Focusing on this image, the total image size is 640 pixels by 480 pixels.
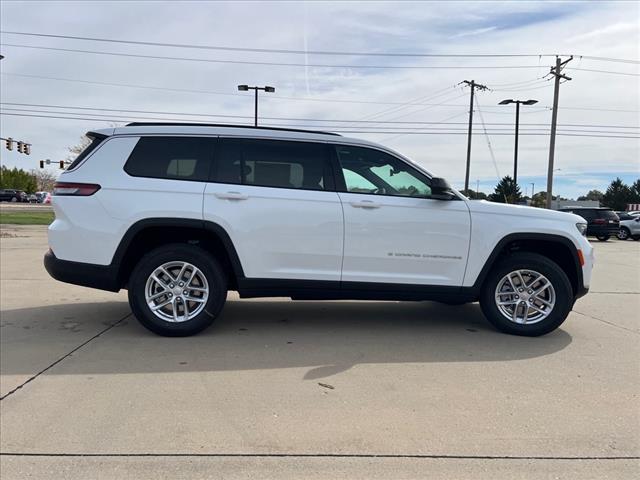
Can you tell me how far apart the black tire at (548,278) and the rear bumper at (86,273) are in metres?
3.74

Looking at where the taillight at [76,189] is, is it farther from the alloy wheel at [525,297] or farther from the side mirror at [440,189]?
the alloy wheel at [525,297]

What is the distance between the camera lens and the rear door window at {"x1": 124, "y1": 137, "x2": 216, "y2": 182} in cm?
513

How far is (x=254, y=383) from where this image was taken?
4.02 metres

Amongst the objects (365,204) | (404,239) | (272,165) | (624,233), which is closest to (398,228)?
(404,239)

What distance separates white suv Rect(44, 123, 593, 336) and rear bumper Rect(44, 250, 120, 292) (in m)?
0.01

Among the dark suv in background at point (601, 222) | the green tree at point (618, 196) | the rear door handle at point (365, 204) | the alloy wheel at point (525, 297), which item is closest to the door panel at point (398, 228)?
the rear door handle at point (365, 204)

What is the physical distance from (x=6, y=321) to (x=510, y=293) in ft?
18.0

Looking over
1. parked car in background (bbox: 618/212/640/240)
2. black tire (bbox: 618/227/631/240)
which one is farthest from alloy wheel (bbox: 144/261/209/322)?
black tire (bbox: 618/227/631/240)

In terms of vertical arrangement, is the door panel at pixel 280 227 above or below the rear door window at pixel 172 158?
below

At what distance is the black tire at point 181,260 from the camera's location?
5043mm

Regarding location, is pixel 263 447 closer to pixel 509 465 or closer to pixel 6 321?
pixel 509 465

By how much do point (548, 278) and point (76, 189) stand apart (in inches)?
189

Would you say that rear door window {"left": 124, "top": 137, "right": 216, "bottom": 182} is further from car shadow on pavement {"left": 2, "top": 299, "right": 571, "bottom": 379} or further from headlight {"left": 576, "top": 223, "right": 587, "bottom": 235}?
headlight {"left": 576, "top": 223, "right": 587, "bottom": 235}

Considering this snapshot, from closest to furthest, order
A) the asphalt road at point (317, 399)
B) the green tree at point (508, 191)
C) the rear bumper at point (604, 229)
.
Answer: the asphalt road at point (317, 399) < the rear bumper at point (604, 229) < the green tree at point (508, 191)
